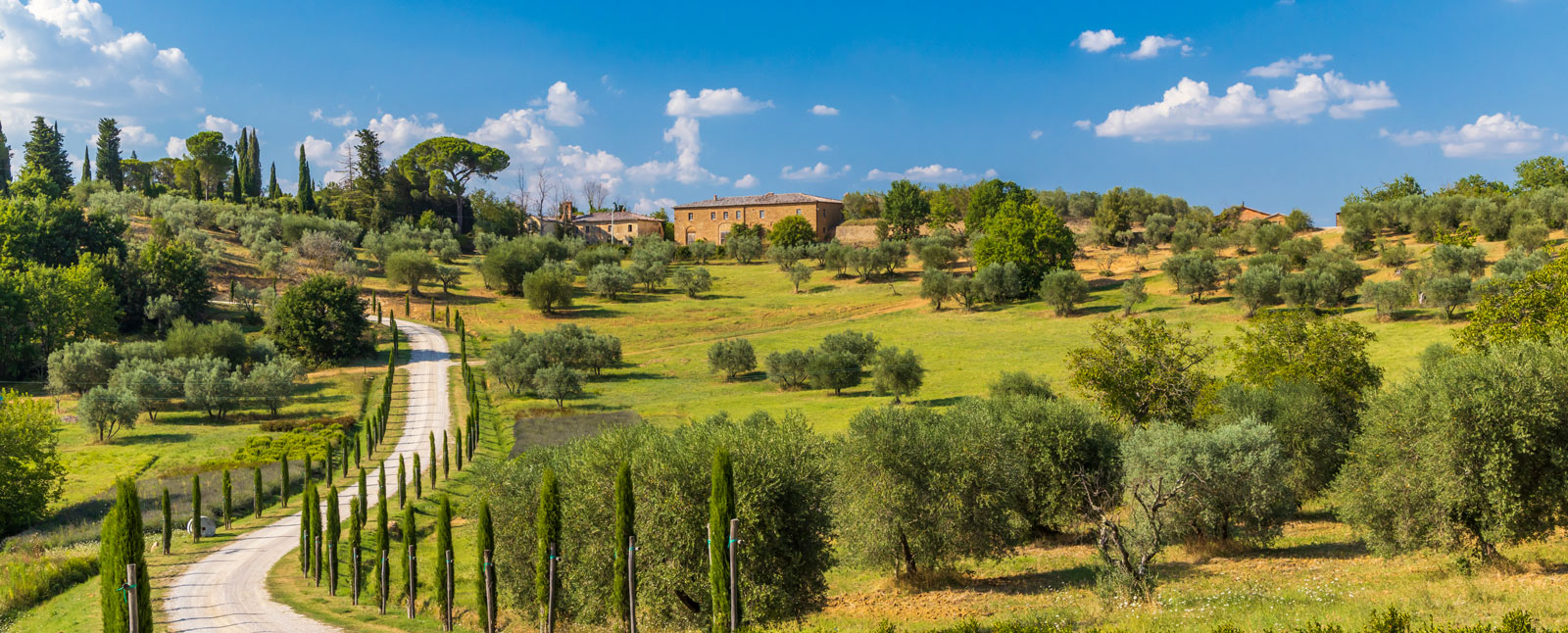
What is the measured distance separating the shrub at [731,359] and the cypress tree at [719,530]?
41634 millimetres

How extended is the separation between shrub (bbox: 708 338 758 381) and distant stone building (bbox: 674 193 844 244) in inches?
2493

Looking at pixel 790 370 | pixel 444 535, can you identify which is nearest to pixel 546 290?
pixel 790 370

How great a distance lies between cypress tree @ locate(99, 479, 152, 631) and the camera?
1659 centimetres

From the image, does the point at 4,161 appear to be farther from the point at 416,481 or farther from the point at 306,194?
the point at 416,481

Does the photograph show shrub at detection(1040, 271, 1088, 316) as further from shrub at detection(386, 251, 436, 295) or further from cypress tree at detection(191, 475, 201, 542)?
shrub at detection(386, 251, 436, 295)

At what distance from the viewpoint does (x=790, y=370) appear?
184 ft

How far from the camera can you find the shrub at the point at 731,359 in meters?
59.8

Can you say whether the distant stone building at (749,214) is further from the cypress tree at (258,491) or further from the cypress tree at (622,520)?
the cypress tree at (622,520)

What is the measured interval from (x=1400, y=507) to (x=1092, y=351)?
15.6 m

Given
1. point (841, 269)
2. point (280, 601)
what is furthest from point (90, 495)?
point (841, 269)

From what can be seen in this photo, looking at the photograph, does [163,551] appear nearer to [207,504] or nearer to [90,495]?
[207,504]

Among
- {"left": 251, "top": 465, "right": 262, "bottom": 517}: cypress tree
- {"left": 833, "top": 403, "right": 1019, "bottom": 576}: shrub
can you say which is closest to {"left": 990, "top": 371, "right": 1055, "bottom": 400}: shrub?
{"left": 833, "top": 403, "right": 1019, "bottom": 576}: shrub

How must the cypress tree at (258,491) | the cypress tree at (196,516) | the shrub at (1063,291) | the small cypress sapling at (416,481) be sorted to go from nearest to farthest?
the cypress tree at (196,516) < the cypress tree at (258,491) < the small cypress sapling at (416,481) < the shrub at (1063,291)

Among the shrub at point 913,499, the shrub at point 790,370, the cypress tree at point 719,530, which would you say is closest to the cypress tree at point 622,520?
the cypress tree at point 719,530
